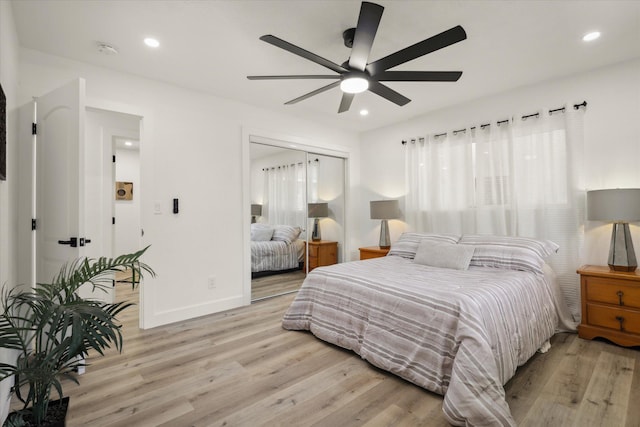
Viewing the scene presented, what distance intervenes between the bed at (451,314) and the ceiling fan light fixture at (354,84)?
154cm

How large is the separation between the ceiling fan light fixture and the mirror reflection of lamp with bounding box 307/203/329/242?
2.38 m

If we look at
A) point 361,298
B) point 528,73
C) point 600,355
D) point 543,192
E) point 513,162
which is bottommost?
point 600,355

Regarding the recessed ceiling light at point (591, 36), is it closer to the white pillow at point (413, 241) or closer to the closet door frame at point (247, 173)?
the white pillow at point (413, 241)

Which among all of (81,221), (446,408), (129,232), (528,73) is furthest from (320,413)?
(129,232)

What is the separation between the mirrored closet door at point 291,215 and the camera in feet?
13.4

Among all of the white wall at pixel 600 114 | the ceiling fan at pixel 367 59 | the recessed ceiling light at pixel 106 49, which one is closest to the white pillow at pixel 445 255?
the white wall at pixel 600 114

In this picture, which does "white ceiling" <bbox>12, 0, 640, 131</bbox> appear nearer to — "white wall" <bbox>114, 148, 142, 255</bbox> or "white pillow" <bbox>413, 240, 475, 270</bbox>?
"white pillow" <bbox>413, 240, 475, 270</bbox>

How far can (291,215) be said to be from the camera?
4.47 metres

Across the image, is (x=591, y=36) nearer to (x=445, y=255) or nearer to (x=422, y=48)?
(x=422, y=48)

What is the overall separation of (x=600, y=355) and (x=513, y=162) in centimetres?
196

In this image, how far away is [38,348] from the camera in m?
1.42

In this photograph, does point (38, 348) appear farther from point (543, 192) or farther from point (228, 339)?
point (543, 192)

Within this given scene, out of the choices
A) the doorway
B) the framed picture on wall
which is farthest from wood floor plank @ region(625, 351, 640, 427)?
the framed picture on wall

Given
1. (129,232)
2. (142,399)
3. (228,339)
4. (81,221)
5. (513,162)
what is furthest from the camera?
(129,232)
